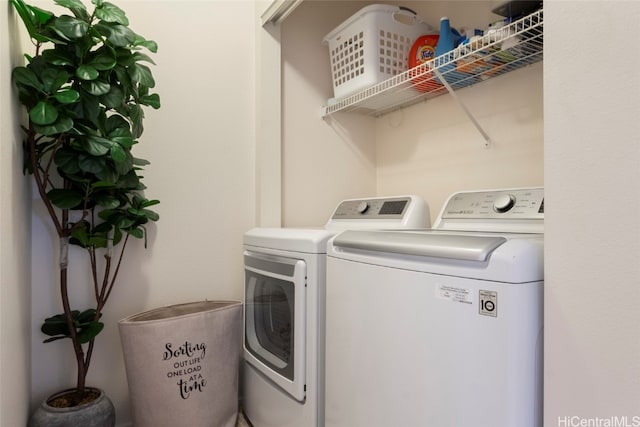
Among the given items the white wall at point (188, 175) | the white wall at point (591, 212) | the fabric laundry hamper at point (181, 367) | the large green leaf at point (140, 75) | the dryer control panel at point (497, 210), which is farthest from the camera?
the white wall at point (188, 175)

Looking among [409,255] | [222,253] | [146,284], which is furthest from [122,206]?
[409,255]

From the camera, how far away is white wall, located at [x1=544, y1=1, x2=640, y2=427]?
60 cm

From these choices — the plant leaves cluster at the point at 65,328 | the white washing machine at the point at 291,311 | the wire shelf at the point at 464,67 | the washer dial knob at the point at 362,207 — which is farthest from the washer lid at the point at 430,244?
the plant leaves cluster at the point at 65,328

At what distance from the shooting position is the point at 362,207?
5.95 ft

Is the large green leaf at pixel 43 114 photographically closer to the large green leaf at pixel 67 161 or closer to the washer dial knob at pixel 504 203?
the large green leaf at pixel 67 161

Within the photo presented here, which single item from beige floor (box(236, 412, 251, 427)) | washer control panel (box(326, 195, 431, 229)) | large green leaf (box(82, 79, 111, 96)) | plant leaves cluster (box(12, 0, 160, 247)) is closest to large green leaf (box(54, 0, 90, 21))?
plant leaves cluster (box(12, 0, 160, 247))

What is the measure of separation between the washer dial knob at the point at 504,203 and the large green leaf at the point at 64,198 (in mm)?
1590

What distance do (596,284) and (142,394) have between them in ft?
5.34

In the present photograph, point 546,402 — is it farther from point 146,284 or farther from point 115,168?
point 146,284

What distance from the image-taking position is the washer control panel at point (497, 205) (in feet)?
3.99

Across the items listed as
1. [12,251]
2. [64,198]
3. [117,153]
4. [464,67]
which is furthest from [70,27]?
[464,67]

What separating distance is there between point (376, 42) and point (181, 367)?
173 centimetres

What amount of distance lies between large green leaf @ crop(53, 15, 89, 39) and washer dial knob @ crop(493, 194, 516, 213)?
1562 millimetres

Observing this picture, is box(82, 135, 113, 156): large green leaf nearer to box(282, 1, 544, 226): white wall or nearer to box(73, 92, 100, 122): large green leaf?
box(73, 92, 100, 122): large green leaf
